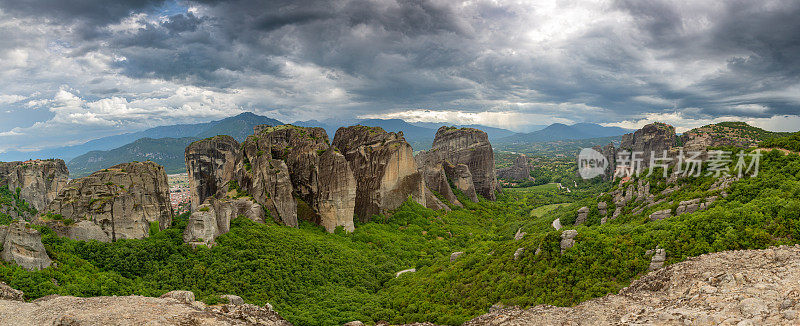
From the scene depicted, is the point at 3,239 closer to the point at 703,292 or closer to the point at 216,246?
the point at 216,246

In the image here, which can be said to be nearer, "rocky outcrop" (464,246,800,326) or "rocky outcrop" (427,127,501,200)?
"rocky outcrop" (464,246,800,326)

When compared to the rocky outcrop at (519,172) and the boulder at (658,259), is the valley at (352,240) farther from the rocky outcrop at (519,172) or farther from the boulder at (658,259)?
the rocky outcrop at (519,172)

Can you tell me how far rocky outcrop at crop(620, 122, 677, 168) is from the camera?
92.8m

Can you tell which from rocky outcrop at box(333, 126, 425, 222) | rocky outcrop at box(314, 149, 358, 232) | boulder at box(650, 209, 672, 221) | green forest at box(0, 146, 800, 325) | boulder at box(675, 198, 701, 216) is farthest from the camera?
rocky outcrop at box(333, 126, 425, 222)

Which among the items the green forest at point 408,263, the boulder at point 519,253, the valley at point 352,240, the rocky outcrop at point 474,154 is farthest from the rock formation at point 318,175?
the rocky outcrop at point 474,154

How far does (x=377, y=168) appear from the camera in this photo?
5419 centimetres

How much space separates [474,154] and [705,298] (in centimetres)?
7726

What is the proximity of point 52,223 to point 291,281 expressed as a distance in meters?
19.0

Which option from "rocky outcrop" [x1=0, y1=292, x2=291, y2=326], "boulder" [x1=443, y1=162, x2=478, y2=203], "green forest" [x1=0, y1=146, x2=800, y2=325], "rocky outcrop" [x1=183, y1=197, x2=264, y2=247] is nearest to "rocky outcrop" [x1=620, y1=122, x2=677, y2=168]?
"boulder" [x1=443, y1=162, x2=478, y2=203]

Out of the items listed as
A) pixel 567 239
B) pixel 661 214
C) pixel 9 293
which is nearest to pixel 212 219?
pixel 9 293

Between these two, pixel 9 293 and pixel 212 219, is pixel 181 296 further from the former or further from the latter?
pixel 212 219

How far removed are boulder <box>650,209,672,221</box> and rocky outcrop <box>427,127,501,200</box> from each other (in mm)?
60794

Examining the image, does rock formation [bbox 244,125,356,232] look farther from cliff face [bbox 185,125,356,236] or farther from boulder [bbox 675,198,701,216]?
boulder [bbox 675,198,701,216]

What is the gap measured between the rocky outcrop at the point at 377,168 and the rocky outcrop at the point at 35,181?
62.0 meters
